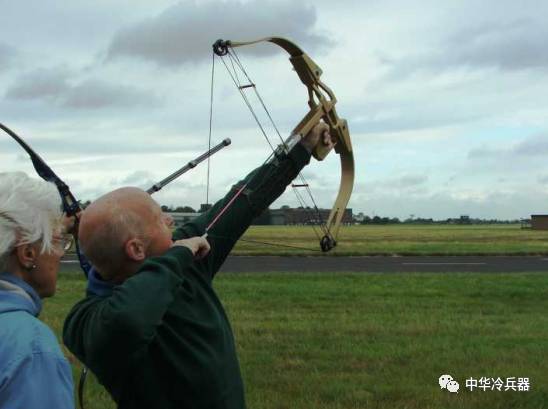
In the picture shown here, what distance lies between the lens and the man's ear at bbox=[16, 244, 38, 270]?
1.92m

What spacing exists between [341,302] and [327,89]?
7.11 m

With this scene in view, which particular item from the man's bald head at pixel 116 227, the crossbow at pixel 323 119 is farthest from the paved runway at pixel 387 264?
the man's bald head at pixel 116 227

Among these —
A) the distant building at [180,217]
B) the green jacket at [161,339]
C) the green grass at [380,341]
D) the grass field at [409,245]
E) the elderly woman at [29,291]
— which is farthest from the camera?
the grass field at [409,245]

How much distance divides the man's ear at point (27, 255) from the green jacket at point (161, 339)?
0.27 meters

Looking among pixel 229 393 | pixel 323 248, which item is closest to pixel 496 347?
pixel 323 248

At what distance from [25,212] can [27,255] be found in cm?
11

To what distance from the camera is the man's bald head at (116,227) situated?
2.29 meters

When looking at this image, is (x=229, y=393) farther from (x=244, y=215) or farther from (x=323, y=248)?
(x=323, y=248)

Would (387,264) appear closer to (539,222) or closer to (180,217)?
(180,217)

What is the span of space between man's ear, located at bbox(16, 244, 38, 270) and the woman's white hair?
0.01m

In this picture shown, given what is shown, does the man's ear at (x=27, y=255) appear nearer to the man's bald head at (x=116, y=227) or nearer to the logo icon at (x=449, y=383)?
the man's bald head at (x=116, y=227)

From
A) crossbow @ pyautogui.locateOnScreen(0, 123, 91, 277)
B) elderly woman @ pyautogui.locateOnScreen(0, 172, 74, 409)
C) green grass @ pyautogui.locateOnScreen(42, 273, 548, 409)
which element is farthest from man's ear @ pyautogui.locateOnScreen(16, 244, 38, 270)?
green grass @ pyautogui.locateOnScreen(42, 273, 548, 409)

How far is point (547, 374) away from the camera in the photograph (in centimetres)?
655

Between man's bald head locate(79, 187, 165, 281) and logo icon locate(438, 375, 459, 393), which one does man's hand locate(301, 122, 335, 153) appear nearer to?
man's bald head locate(79, 187, 165, 281)
